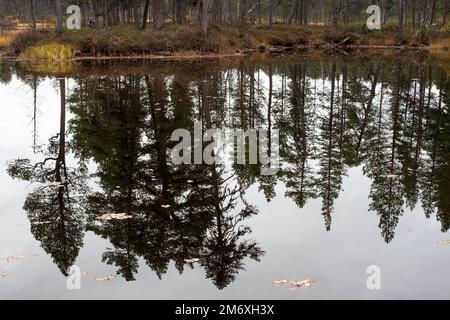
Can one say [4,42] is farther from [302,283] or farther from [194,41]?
[302,283]

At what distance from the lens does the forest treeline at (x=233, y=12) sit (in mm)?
55338

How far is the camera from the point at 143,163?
42.0 ft

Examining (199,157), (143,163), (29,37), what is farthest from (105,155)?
(29,37)

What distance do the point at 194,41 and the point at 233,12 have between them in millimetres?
62977

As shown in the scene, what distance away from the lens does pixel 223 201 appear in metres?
10.5

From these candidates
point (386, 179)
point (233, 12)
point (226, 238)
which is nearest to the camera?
point (226, 238)

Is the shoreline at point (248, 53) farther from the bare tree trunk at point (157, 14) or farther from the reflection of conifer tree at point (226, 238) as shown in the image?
the reflection of conifer tree at point (226, 238)

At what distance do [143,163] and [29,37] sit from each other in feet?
125

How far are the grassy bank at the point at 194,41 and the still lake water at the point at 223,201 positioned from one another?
23388 mm

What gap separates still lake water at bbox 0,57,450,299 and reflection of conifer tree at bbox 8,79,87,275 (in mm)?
41

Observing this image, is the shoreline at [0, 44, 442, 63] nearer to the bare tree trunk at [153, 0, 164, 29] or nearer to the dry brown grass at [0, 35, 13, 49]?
the dry brown grass at [0, 35, 13, 49]

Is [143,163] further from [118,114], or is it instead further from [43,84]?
[43,84]

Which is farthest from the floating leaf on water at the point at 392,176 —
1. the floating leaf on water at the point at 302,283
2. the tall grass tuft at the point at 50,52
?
the tall grass tuft at the point at 50,52

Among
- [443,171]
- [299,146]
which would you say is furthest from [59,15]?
[443,171]
